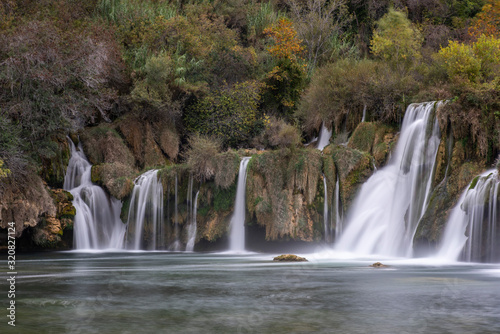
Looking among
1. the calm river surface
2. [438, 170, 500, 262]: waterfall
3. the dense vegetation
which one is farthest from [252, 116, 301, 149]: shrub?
the calm river surface

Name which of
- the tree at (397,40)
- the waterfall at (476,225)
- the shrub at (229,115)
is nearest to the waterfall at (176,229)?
the shrub at (229,115)

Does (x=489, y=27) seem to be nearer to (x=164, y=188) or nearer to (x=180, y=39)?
(x=180, y=39)

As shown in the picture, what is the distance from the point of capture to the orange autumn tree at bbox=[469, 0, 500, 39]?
37.7m

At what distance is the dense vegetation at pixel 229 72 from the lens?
77.7ft

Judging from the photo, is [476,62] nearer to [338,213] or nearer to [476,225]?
[338,213]

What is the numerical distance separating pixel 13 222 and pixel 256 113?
648 inches

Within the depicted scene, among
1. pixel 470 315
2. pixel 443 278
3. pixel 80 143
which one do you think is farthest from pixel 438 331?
pixel 80 143

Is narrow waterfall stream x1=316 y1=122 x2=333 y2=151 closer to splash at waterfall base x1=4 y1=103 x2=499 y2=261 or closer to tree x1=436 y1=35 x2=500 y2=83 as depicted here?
splash at waterfall base x1=4 y1=103 x2=499 y2=261

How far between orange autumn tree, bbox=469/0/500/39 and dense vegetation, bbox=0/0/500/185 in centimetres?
13

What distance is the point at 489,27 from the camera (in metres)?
37.6

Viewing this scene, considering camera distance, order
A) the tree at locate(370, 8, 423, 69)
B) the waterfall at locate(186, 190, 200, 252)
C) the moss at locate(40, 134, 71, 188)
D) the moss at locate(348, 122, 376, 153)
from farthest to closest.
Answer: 1. the tree at locate(370, 8, 423, 69)
2. the moss at locate(40, 134, 71, 188)
3. the waterfall at locate(186, 190, 200, 252)
4. the moss at locate(348, 122, 376, 153)

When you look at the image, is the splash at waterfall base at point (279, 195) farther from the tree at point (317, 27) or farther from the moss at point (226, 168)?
the tree at point (317, 27)

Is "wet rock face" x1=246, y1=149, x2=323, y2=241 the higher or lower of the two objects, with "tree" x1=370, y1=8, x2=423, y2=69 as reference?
lower

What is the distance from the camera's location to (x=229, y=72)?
3675 centimetres
